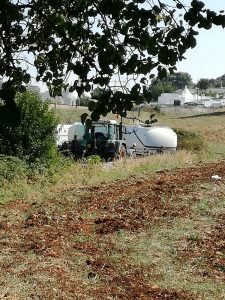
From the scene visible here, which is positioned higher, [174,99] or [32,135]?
[174,99]

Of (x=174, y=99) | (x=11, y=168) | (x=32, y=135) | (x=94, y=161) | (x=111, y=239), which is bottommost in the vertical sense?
(x=111, y=239)

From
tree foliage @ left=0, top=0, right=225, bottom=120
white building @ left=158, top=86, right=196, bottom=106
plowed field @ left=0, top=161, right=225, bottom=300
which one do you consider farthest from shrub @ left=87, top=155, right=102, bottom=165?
white building @ left=158, top=86, right=196, bottom=106

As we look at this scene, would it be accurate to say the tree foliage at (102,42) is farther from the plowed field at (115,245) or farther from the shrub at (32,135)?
the shrub at (32,135)

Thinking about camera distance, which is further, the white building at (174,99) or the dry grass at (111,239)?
the white building at (174,99)

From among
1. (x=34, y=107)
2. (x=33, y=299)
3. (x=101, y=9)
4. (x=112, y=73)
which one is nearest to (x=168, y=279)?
(x=33, y=299)

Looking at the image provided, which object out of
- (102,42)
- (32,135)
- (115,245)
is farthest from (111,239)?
(32,135)

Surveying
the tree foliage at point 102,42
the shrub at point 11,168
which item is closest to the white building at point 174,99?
the shrub at point 11,168

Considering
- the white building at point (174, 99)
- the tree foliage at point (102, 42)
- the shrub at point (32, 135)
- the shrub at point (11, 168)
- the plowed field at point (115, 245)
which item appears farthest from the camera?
the white building at point (174, 99)

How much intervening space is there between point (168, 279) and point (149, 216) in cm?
327

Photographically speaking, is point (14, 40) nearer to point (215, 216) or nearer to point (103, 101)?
point (103, 101)

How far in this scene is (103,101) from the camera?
2859 millimetres

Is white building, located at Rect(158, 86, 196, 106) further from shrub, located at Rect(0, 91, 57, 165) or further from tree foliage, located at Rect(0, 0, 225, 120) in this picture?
tree foliage, located at Rect(0, 0, 225, 120)

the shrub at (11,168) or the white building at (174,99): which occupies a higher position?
the white building at (174,99)

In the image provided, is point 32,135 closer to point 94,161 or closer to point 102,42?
point 94,161
